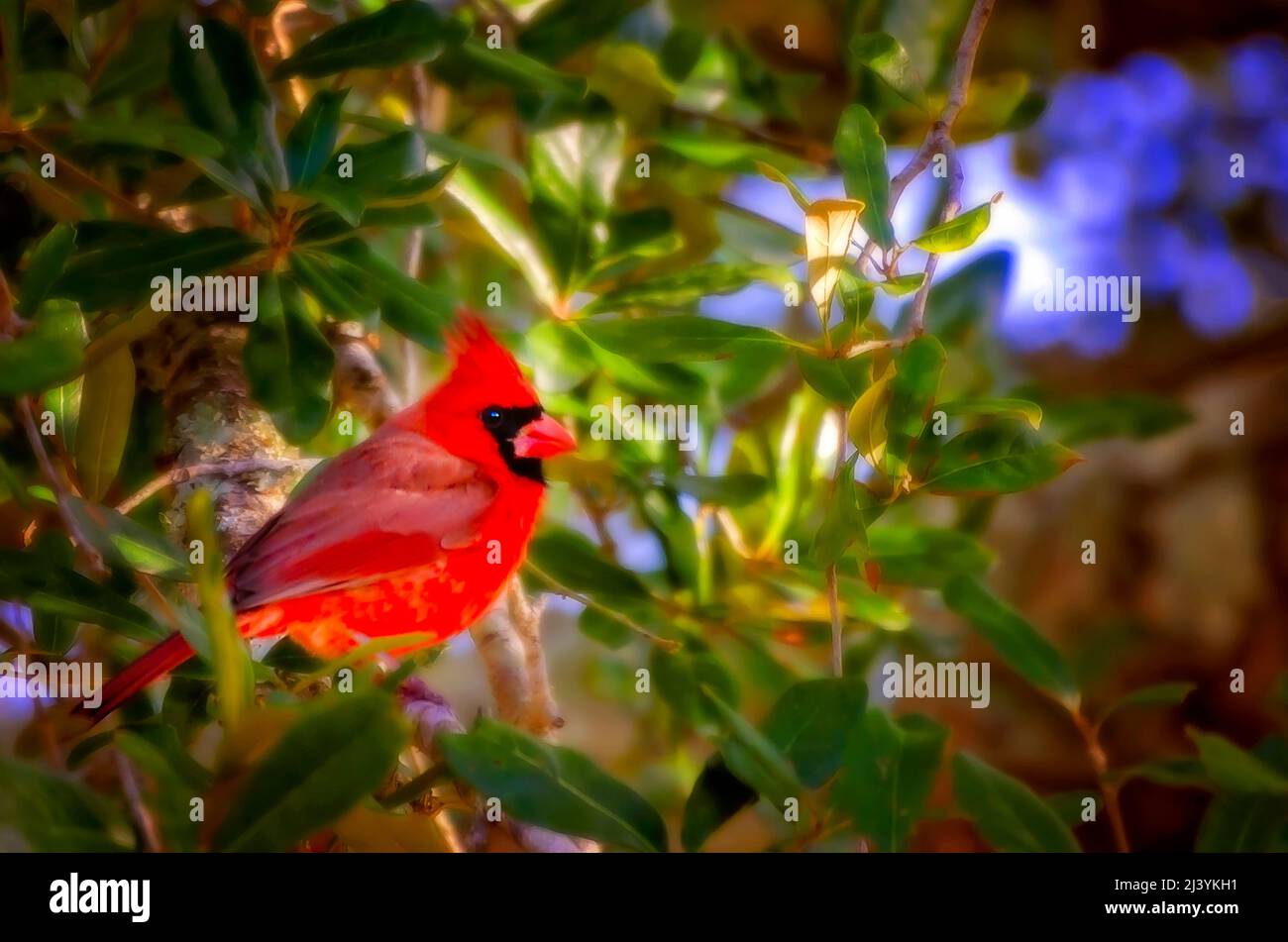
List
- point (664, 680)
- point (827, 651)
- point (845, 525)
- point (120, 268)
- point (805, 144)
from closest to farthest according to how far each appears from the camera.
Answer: point (845, 525)
point (120, 268)
point (664, 680)
point (805, 144)
point (827, 651)

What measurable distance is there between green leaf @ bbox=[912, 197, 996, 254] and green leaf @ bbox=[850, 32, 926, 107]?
0.28m

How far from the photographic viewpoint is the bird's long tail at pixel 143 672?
44.0 inches

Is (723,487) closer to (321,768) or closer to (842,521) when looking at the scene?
(842,521)

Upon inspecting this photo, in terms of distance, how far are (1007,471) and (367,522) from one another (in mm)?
627

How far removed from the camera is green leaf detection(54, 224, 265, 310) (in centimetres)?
120

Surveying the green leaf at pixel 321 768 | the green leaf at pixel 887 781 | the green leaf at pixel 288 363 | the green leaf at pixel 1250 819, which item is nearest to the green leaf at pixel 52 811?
the green leaf at pixel 321 768

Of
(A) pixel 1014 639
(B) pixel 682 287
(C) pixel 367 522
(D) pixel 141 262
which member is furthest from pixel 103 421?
(A) pixel 1014 639

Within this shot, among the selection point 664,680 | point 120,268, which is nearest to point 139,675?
point 120,268

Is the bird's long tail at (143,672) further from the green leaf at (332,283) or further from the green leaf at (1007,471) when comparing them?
the green leaf at (1007,471)

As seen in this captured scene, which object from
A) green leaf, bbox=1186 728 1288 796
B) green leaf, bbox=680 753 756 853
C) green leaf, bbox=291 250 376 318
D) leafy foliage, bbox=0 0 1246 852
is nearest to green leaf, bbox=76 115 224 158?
leafy foliage, bbox=0 0 1246 852

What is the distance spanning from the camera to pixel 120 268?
121 cm

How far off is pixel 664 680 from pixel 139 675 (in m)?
0.54

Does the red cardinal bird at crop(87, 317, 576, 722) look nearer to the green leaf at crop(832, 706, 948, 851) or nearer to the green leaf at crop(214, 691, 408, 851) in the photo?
the green leaf at crop(214, 691, 408, 851)
